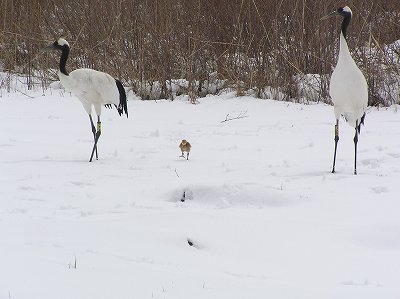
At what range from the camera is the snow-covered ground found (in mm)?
2859

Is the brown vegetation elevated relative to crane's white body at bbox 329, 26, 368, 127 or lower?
elevated

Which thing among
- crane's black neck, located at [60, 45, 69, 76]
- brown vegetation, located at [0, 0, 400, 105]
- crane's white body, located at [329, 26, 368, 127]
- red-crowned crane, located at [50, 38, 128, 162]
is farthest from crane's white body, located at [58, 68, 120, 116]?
brown vegetation, located at [0, 0, 400, 105]

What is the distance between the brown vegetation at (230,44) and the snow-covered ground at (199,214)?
235cm

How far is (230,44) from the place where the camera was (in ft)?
34.1

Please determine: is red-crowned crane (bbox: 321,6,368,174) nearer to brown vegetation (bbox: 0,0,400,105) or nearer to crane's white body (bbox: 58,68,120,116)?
crane's white body (bbox: 58,68,120,116)

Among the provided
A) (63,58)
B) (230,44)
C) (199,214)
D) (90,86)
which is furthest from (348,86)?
(230,44)

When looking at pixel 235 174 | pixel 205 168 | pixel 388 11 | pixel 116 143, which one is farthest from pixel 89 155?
pixel 388 11

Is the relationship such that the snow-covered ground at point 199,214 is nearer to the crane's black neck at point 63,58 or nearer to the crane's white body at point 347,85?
the crane's white body at point 347,85

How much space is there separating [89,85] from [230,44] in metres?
4.27

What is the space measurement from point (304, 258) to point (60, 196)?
203cm

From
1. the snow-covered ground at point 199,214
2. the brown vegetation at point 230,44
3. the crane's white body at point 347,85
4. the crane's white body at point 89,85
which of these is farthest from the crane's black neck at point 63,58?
the brown vegetation at point 230,44

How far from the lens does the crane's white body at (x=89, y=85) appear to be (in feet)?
21.7

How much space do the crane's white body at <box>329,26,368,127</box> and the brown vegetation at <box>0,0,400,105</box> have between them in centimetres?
421

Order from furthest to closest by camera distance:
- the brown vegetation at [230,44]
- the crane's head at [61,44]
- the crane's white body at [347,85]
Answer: the brown vegetation at [230,44] < the crane's head at [61,44] < the crane's white body at [347,85]
